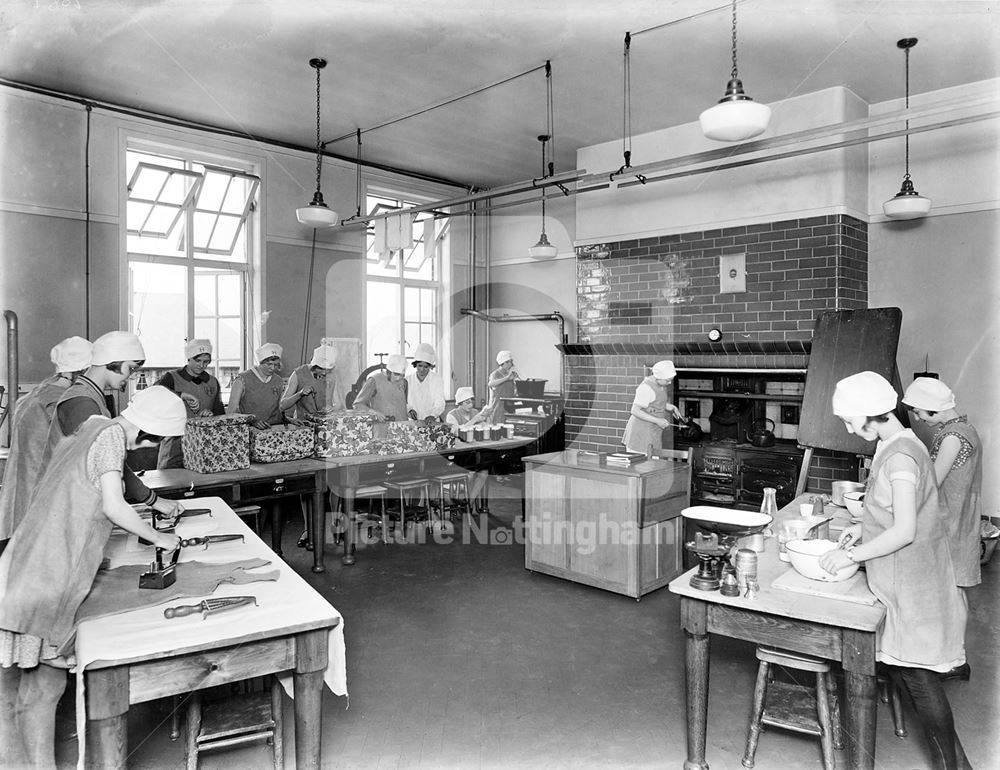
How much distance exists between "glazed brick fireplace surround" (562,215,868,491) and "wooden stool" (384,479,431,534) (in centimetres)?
283

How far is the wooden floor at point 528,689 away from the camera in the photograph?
3.07m

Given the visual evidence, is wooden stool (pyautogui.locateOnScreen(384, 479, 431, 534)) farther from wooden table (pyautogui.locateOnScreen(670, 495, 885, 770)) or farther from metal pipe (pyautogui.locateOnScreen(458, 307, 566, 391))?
metal pipe (pyautogui.locateOnScreen(458, 307, 566, 391))

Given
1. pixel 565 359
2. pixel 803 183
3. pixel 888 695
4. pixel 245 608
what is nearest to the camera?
pixel 245 608

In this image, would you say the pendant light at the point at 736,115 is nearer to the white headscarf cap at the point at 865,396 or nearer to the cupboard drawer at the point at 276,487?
the white headscarf cap at the point at 865,396

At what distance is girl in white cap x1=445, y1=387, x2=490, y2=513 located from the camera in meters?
7.32

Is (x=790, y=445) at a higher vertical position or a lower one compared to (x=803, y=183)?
lower

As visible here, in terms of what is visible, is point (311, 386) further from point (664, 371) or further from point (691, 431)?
point (691, 431)

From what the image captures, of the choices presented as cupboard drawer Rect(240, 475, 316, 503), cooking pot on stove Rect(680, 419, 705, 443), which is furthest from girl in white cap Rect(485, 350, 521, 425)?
cupboard drawer Rect(240, 475, 316, 503)

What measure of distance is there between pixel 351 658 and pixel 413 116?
5.79 meters

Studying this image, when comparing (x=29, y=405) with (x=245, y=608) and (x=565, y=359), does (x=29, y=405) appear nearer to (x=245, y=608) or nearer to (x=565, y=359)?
(x=245, y=608)

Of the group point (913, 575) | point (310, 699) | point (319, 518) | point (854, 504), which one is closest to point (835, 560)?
point (913, 575)

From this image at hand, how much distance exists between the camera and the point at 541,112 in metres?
7.43

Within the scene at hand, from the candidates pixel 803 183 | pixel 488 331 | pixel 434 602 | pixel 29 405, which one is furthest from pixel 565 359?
pixel 29 405

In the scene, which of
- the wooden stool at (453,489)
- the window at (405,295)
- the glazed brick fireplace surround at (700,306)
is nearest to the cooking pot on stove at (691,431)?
the glazed brick fireplace surround at (700,306)
